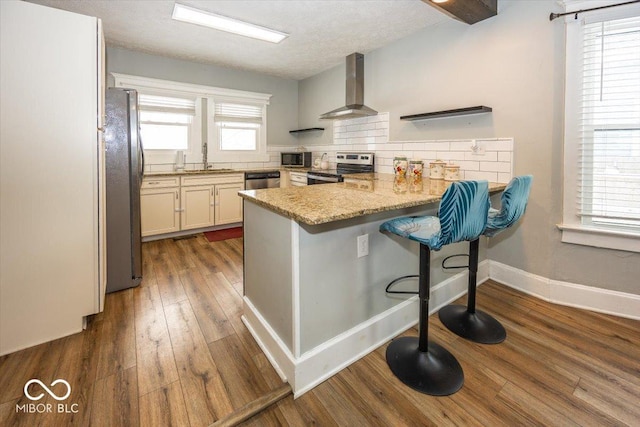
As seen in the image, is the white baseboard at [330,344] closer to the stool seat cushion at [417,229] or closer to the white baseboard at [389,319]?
the white baseboard at [389,319]

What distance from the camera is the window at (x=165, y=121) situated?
4129 mm

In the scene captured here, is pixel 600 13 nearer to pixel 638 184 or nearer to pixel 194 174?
pixel 638 184

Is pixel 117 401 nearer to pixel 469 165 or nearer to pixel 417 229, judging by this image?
pixel 417 229

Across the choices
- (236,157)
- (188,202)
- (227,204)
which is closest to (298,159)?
(236,157)

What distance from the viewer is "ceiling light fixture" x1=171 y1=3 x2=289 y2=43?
2.83 meters

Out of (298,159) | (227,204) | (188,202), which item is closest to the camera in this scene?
(188,202)

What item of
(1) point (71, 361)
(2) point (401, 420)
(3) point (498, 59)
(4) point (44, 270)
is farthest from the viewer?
(3) point (498, 59)

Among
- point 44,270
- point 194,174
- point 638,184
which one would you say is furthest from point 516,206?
Result: point 194,174

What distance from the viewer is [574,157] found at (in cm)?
216

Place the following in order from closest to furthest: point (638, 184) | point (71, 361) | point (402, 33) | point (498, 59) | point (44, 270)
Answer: point (71, 361) → point (44, 270) → point (638, 184) → point (498, 59) → point (402, 33)

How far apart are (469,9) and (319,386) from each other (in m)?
2.90

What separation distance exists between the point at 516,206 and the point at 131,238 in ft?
9.27

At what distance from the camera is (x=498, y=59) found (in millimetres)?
2521

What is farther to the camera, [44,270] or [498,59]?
[498,59]
